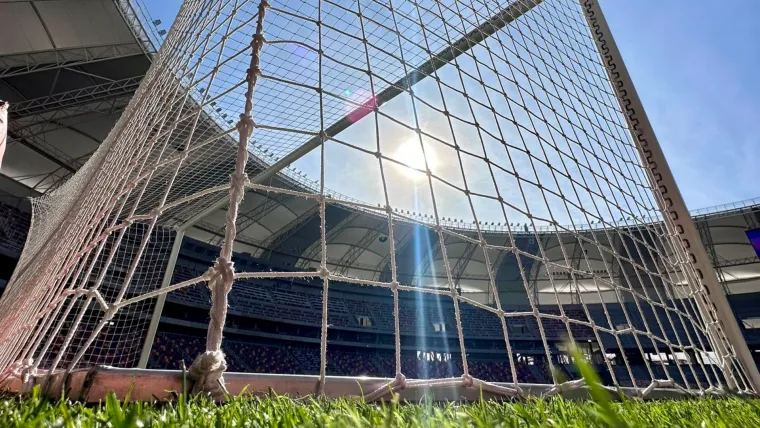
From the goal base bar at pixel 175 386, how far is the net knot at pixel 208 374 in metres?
0.03

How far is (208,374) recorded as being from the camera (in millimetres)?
924

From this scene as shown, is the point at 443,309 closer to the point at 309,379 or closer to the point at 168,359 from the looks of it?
the point at 168,359

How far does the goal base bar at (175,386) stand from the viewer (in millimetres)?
903

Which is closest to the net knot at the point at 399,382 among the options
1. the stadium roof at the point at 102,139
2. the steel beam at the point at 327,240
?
the stadium roof at the point at 102,139

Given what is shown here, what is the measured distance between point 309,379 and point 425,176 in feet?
4.46

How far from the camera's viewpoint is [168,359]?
46.0ft

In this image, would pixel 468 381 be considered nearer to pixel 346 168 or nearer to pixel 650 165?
pixel 650 165

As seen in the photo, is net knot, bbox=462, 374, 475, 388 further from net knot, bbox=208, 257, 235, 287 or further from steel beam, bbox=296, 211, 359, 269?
steel beam, bbox=296, 211, 359, 269

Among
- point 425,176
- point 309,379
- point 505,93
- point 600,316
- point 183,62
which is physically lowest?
point 309,379

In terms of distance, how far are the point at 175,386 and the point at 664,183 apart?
11.8 feet

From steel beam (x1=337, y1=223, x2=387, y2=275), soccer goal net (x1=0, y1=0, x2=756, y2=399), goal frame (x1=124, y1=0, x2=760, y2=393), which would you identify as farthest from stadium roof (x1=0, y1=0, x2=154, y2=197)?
steel beam (x1=337, y1=223, x2=387, y2=275)

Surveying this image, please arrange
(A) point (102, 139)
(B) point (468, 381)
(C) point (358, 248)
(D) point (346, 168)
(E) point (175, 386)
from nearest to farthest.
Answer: (E) point (175, 386) < (B) point (468, 381) < (D) point (346, 168) < (A) point (102, 139) < (C) point (358, 248)

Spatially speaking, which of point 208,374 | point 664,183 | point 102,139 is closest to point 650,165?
point 664,183

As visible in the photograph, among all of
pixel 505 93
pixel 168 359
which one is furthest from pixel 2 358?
pixel 168 359
